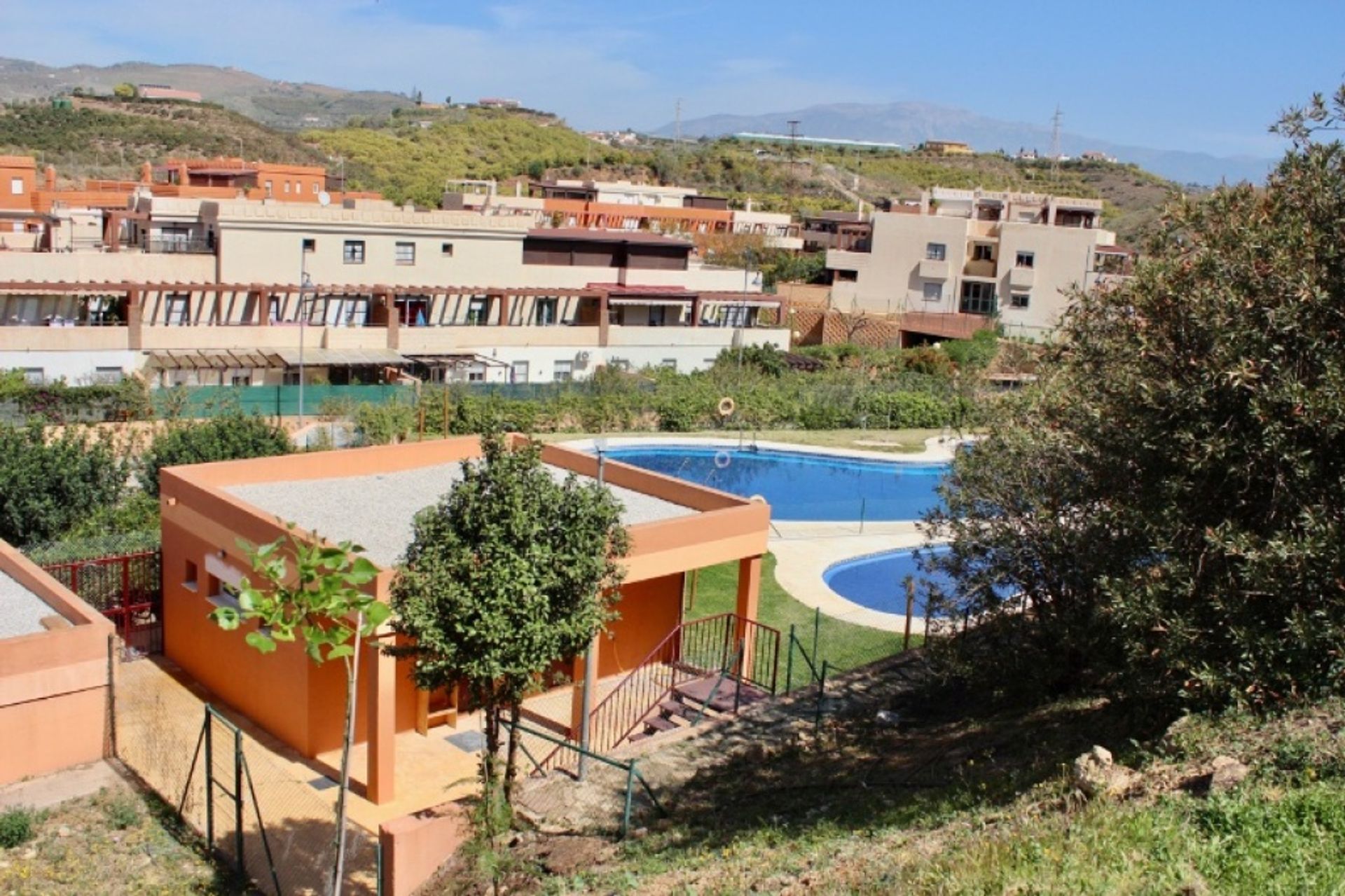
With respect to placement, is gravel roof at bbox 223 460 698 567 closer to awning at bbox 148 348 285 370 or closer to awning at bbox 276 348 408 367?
Answer: awning at bbox 148 348 285 370

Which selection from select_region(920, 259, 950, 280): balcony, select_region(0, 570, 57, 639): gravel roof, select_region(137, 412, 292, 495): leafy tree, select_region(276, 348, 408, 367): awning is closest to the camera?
select_region(0, 570, 57, 639): gravel roof

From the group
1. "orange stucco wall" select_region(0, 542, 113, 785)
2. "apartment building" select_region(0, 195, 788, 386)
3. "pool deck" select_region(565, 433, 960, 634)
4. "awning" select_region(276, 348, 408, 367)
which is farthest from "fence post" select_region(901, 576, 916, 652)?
"awning" select_region(276, 348, 408, 367)

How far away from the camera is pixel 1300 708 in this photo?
9.59 m

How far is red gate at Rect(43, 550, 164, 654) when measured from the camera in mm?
18734

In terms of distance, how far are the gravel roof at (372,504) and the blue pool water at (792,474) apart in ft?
47.4

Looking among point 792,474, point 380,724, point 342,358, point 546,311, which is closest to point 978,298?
point 546,311

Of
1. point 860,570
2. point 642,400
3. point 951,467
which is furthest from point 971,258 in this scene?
point 951,467

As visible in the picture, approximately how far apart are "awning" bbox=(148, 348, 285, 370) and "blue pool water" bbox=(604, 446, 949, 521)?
11.9 meters

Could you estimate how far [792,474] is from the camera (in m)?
37.5

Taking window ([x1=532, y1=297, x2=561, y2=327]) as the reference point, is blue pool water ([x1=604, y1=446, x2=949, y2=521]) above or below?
below

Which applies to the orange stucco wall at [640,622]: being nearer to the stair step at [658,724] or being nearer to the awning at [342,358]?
the stair step at [658,724]

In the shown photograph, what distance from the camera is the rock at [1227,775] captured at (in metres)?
8.84

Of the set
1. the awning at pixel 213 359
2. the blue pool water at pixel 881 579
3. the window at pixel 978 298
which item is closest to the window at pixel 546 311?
the awning at pixel 213 359

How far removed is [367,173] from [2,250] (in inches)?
2506
